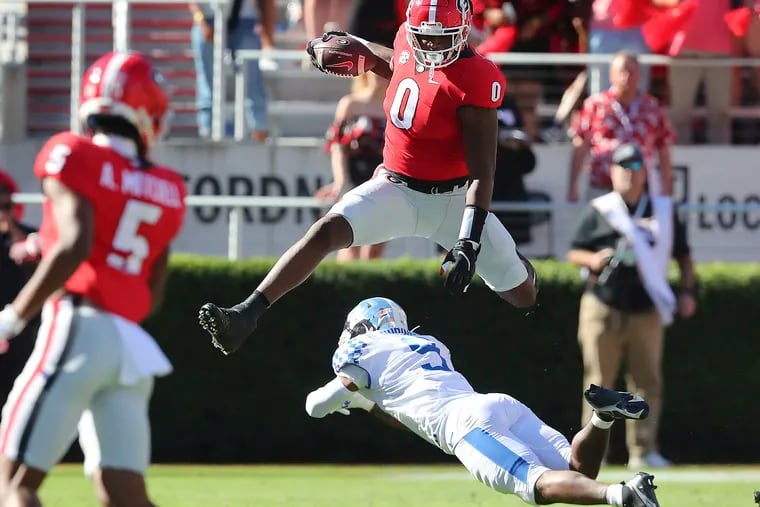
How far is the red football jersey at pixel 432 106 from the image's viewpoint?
24.6 feet

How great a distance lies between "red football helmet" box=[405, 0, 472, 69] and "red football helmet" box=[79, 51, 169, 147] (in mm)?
1773

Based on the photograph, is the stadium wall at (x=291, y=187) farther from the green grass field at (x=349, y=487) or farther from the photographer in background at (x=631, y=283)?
the green grass field at (x=349, y=487)

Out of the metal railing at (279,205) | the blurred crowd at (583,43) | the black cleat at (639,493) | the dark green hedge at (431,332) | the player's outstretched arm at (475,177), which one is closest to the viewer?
the black cleat at (639,493)

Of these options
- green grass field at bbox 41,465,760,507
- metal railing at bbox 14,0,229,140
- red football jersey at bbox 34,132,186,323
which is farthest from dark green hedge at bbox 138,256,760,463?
red football jersey at bbox 34,132,186,323

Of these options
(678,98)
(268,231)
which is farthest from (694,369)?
(268,231)

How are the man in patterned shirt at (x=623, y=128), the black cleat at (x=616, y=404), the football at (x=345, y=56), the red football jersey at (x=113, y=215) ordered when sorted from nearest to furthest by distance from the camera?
the red football jersey at (x=113, y=215) → the black cleat at (x=616, y=404) → the football at (x=345, y=56) → the man in patterned shirt at (x=623, y=128)

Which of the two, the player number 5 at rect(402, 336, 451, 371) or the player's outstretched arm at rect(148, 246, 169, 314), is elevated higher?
the player's outstretched arm at rect(148, 246, 169, 314)

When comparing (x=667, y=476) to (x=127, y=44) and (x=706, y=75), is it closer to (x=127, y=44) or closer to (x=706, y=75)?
(x=706, y=75)

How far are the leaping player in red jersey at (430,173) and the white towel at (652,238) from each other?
11.0 feet

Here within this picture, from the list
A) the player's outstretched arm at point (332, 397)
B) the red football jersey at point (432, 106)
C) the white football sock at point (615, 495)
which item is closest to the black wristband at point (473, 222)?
the red football jersey at point (432, 106)

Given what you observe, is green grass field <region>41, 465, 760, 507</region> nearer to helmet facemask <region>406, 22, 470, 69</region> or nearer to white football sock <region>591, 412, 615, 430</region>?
white football sock <region>591, 412, 615, 430</region>

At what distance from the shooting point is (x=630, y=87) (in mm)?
11742

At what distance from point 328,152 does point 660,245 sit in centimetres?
285

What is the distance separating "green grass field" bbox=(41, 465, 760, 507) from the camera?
9289 mm
